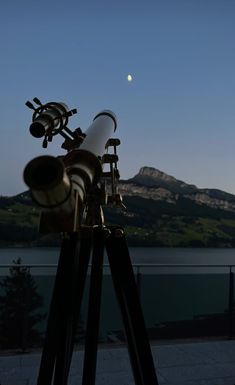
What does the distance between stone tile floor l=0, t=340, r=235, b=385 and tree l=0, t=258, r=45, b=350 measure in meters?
0.42

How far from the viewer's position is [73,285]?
7.04 feet

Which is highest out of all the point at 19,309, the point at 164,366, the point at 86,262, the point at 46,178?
the point at 46,178

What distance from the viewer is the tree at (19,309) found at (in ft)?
17.8

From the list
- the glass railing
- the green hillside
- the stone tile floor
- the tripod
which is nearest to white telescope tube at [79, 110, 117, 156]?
the tripod

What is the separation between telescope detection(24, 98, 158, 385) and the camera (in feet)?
6.75

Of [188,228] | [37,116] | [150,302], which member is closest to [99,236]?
[37,116]

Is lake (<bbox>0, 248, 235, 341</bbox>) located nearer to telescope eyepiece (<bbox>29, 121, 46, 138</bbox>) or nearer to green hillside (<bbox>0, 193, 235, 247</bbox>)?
telescope eyepiece (<bbox>29, 121, 46, 138</bbox>)

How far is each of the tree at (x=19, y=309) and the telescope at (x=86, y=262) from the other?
3.23 m

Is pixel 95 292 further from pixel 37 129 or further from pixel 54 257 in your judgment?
pixel 54 257

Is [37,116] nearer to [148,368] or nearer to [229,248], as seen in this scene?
[148,368]

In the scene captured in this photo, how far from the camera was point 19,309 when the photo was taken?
18.2 feet

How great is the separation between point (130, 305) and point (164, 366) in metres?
2.64

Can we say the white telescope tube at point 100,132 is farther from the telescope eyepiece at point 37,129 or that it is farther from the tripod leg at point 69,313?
the tripod leg at point 69,313

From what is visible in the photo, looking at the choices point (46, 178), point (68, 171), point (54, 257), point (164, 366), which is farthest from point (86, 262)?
point (54, 257)
